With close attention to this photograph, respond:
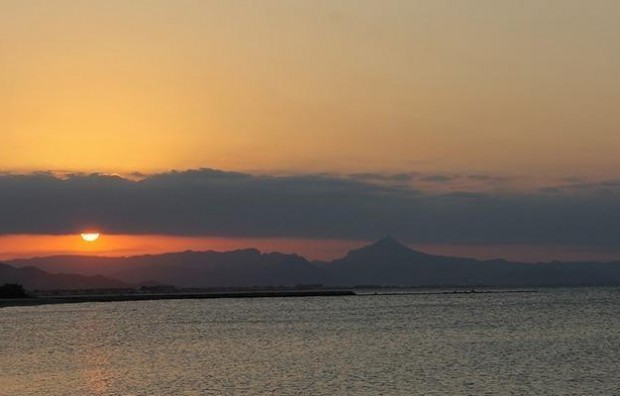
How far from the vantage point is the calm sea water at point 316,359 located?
2067 inches

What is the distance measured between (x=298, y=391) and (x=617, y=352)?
113ft

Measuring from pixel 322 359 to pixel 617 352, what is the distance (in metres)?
24.2

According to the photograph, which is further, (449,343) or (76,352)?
(449,343)

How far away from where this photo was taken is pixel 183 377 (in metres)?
57.7

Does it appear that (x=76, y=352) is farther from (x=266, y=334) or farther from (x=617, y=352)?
(x=617, y=352)

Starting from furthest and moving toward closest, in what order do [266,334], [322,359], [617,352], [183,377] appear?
[266,334] < [617,352] < [322,359] < [183,377]

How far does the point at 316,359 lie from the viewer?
68.4 m

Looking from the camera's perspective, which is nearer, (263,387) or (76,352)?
(263,387)

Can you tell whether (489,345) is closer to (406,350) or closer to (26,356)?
(406,350)

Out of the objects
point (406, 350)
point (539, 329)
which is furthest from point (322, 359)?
point (539, 329)

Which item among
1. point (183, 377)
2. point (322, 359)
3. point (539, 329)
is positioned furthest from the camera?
point (539, 329)

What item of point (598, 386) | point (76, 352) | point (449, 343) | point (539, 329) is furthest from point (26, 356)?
point (539, 329)

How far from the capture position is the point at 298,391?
50.7m

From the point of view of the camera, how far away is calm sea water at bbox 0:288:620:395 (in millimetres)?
52500
